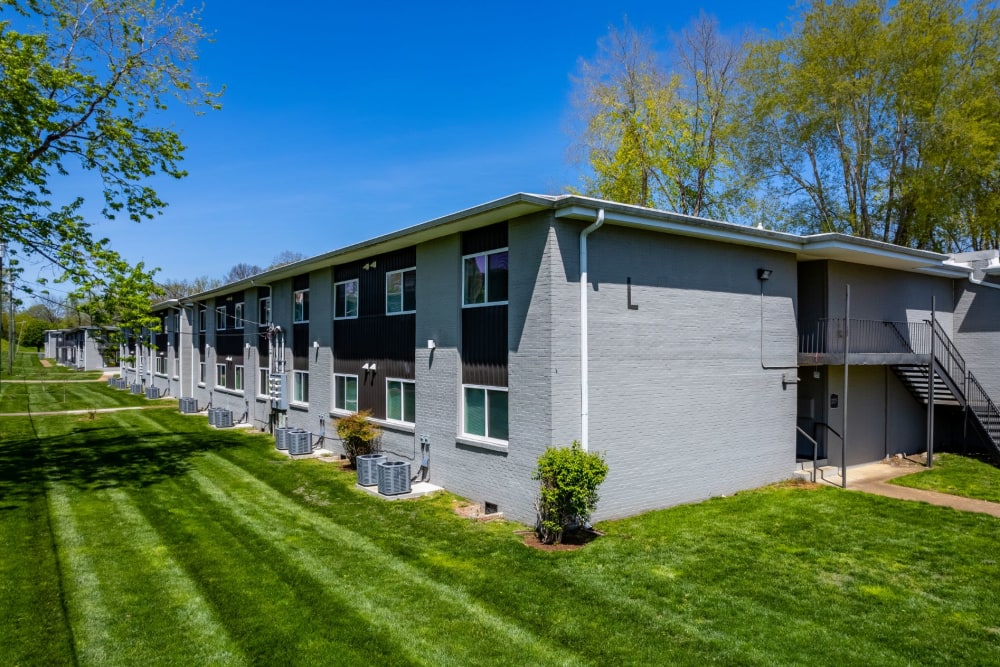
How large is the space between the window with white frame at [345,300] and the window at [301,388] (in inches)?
132

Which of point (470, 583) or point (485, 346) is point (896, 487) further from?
point (470, 583)

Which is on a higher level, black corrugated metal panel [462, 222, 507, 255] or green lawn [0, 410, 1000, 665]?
black corrugated metal panel [462, 222, 507, 255]

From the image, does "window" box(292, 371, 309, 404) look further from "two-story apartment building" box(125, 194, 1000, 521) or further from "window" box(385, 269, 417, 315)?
"window" box(385, 269, 417, 315)

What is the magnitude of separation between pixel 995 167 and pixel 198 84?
27.5 m

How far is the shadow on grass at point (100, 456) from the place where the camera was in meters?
13.8

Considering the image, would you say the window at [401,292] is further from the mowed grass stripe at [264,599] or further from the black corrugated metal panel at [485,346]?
the mowed grass stripe at [264,599]

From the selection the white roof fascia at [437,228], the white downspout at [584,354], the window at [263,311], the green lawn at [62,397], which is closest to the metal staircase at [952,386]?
the white downspout at [584,354]

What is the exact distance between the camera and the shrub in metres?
15.1

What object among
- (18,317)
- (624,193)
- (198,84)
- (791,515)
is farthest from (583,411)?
(18,317)

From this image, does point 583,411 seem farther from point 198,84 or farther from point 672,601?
point 198,84

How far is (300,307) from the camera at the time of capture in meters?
20.7

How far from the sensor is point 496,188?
30734 millimetres

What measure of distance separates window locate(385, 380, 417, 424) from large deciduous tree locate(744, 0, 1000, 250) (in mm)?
21338

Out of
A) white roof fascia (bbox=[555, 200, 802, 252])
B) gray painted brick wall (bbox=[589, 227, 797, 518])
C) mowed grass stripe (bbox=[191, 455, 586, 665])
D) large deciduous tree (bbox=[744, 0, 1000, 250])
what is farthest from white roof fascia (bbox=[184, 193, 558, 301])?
large deciduous tree (bbox=[744, 0, 1000, 250])
